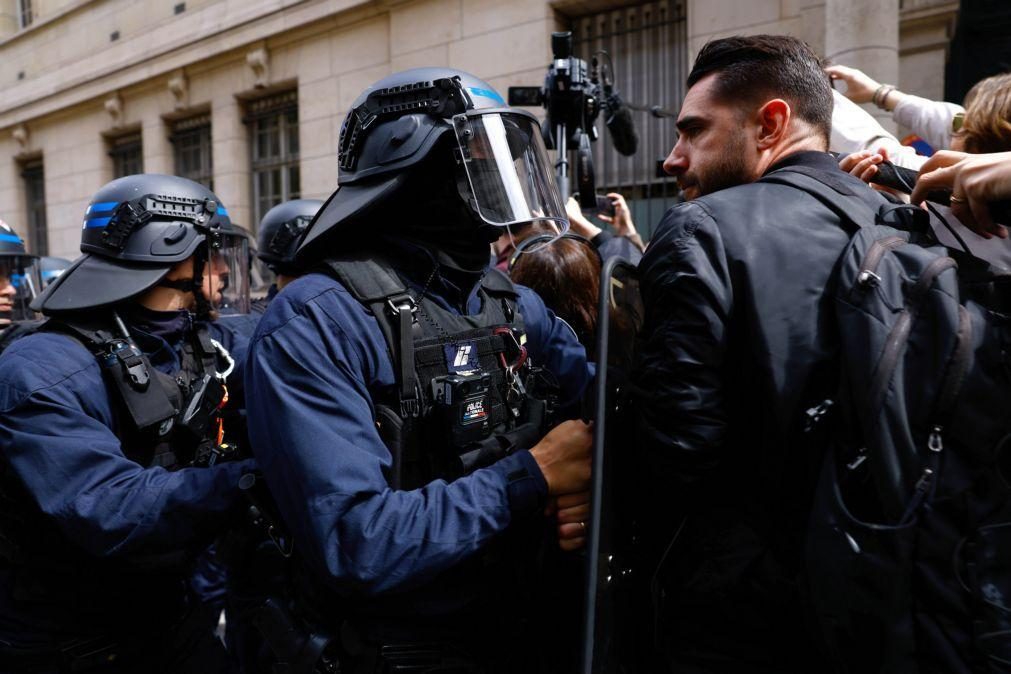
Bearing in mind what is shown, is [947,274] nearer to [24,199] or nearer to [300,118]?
[300,118]

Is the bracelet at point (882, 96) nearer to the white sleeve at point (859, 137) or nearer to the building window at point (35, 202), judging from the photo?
the white sleeve at point (859, 137)

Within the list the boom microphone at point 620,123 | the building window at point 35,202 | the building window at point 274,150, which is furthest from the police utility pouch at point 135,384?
the building window at point 35,202

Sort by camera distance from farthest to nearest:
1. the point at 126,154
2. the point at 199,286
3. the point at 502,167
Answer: the point at 126,154 → the point at 199,286 → the point at 502,167

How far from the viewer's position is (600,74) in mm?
4820

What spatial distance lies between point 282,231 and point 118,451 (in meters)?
2.54

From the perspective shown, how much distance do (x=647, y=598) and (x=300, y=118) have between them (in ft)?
29.2

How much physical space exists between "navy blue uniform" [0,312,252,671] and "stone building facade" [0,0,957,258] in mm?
5027

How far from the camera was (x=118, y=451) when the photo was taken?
1761mm

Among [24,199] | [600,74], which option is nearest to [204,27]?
[24,199]

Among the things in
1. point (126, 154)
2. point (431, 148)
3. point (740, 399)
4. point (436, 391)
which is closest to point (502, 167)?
point (431, 148)

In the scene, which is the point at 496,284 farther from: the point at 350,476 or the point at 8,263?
the point at 8,263

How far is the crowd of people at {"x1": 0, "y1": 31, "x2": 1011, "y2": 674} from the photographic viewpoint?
3.43 ft

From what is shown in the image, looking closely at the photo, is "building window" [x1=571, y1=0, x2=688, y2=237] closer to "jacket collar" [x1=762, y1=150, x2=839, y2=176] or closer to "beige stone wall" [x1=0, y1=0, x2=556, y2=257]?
"beige stone wall" [x1=0, y1=0, x2=556, y2=257]

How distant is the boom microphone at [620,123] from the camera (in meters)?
4.83
